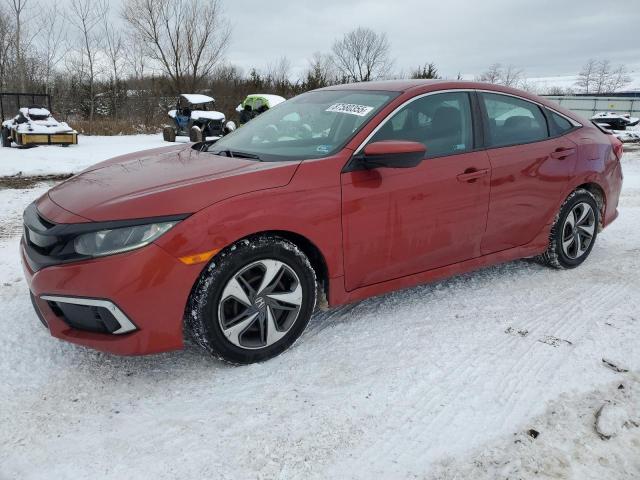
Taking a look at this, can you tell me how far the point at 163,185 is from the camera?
2.57m

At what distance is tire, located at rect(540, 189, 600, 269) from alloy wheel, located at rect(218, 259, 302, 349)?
7.83 feet

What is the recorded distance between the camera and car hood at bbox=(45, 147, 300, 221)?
2.39 meters

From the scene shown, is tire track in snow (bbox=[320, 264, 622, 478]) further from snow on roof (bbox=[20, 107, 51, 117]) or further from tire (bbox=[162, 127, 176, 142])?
tire (bbox=[162, 127, 176, 142])

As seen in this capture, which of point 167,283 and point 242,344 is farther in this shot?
point 242,344

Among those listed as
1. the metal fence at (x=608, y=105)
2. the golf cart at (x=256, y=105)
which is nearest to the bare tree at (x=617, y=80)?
the metal fence at (x=608, y=105)

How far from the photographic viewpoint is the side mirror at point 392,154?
2773mm

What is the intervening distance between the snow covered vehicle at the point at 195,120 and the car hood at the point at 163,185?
14909 millimetres

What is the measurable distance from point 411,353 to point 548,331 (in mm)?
919

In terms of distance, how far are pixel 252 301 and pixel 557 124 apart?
2.88 metres

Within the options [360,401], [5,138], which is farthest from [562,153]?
[5,138]

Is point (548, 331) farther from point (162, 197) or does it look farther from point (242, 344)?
point (162, 197)

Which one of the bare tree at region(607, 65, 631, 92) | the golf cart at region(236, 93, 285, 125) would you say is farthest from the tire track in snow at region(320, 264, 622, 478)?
the bare tree at region(607, 65, 631, 92)

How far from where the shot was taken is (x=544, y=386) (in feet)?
8.25

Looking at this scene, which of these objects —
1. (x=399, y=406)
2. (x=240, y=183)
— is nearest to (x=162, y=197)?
(x=240, y=183)
